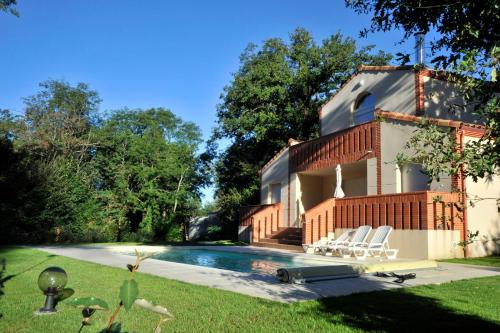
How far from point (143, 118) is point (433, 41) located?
4280 cm

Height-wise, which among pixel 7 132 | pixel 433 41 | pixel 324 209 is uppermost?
pixel 7 132


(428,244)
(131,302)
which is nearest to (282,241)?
(428,244)

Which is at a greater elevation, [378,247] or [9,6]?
[9,6]

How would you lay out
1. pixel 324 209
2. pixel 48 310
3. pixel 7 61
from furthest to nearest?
pixel 7 61
pixel 324 209
pixel 48 310

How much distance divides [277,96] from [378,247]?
18.6 meters

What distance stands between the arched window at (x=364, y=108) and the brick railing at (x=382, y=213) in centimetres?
601

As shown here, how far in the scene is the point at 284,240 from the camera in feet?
71.8

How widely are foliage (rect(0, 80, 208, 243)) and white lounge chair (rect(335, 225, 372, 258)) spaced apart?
16456 mm

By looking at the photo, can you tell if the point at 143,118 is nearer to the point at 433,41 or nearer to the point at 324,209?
the point at 324,209

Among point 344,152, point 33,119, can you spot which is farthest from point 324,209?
point 33,119

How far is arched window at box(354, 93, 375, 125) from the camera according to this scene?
2262 centimetres

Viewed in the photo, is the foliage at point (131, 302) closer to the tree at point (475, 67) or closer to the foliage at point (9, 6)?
the tree at point (475, 67)

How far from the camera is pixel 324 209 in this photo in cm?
1916

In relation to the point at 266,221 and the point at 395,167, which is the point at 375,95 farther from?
the point at 266,221
